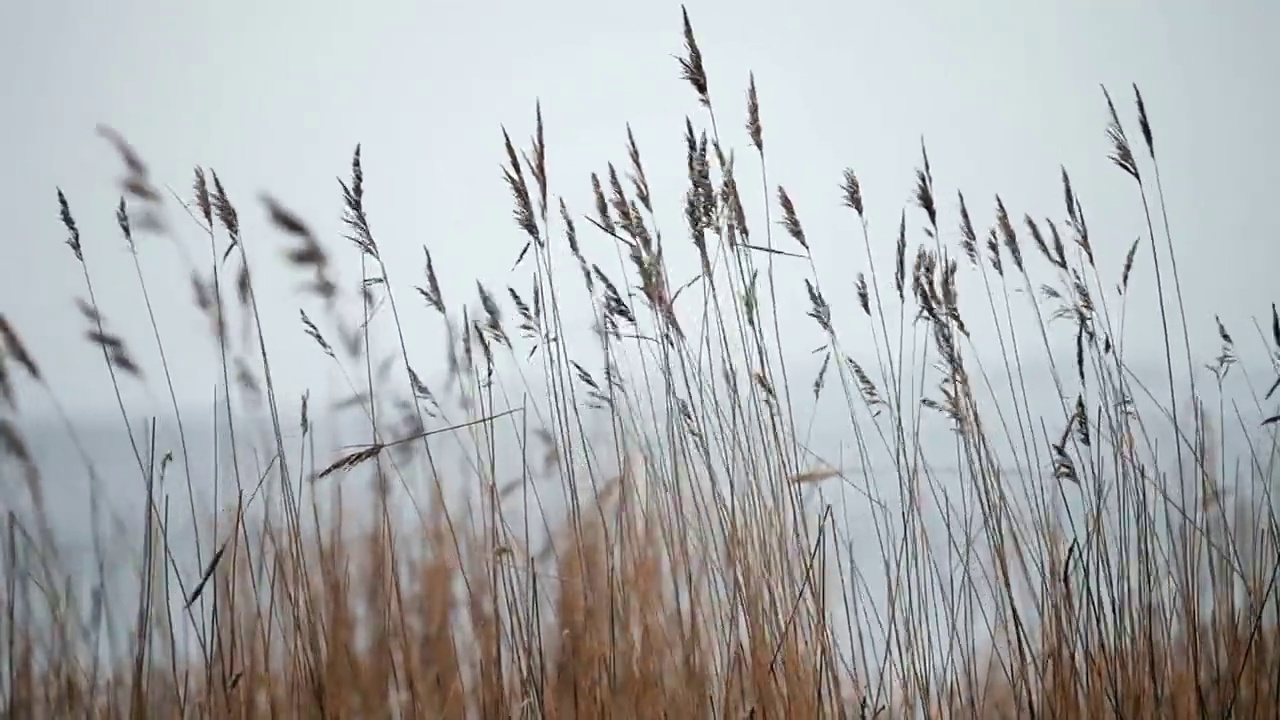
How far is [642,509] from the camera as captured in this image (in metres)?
1.57

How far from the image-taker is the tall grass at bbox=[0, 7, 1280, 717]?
142cm

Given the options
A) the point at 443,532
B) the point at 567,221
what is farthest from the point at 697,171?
the point at 443,532

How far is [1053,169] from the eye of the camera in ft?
6.93

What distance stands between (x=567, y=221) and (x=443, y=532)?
0.50m

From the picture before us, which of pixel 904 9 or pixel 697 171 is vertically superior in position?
pixel 904 9

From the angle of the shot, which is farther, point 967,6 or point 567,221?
point 967,6

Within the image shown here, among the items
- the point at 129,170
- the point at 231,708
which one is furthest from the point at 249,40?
the point at 231,708

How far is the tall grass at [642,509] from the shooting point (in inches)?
56.0

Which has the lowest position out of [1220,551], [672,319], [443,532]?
[1220,551]

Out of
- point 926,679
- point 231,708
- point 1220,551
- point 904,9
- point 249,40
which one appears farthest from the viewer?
point 904,9

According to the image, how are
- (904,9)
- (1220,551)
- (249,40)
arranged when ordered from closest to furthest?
(1220,551), (249,40), (904,9)

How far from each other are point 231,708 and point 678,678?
59 cm

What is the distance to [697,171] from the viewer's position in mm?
1448

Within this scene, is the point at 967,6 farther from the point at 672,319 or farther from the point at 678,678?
the point at 678,678
